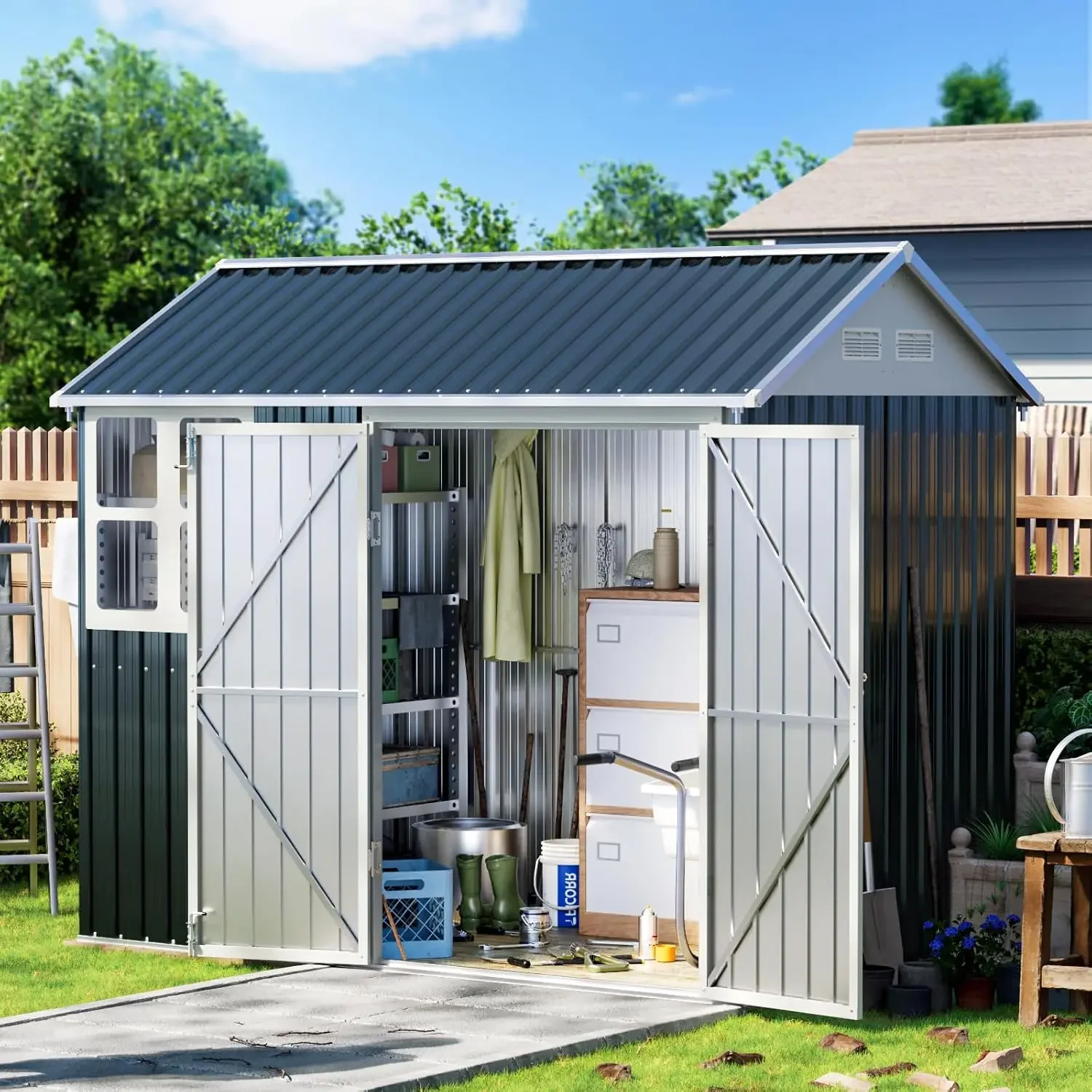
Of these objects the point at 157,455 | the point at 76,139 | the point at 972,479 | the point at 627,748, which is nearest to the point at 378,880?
the point at 627,748

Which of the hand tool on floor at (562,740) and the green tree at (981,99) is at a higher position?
the green tree at (981,99)

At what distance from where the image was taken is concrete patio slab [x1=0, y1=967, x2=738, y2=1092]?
719 cm

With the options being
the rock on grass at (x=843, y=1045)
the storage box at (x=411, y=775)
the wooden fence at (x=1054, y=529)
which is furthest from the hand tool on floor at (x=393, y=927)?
the wooden fence at (x=1054, y=529)

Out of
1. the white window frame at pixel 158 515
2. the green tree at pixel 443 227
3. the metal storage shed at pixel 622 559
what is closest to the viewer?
the metal storage shed at pixel 622 559

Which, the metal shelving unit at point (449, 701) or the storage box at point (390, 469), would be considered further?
the metal shelving unit at point (449, 701)

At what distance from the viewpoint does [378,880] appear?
8914mm

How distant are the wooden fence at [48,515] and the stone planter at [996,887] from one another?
5.61 meters

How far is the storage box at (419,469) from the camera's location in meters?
10.3

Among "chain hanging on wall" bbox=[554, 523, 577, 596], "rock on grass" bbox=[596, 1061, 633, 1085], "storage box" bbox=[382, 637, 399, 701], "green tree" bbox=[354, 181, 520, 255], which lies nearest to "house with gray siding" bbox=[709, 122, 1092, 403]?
"chain hanging on wall" bbox=[554, 523, 577, 596]

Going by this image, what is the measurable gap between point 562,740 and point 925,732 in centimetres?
200

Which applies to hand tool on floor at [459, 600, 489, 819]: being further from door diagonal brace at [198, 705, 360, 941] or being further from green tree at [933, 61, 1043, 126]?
green tree at [933, 61, 1043, 126]

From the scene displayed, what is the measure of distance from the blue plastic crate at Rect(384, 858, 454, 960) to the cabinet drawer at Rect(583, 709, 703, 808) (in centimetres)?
89

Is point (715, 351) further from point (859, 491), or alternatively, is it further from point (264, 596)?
point (264, 596)

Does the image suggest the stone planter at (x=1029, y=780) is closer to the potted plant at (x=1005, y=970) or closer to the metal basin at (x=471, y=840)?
the potted plant at (x=1005, y=970)
